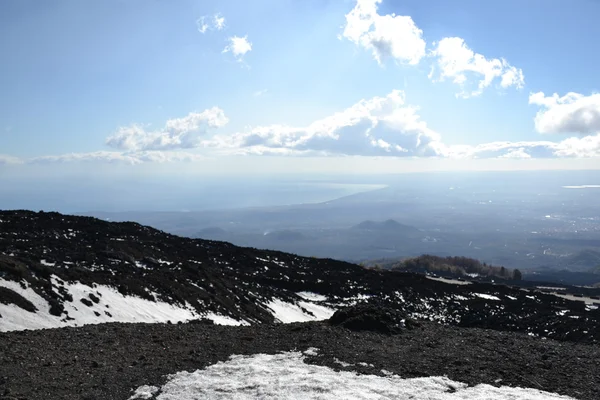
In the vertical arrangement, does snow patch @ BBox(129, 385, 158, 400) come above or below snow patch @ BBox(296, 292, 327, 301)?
above

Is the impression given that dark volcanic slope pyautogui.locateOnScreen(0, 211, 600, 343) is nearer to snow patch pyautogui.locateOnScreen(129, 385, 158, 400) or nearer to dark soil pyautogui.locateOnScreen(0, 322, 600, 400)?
dark soil pyautogui.locateOnScreen(0, 322, 600, 400)

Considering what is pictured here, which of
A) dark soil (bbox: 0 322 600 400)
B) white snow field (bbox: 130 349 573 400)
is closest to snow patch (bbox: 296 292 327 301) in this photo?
dark soil (bbox: 0 322 600 400)

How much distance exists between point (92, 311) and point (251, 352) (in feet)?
30.4

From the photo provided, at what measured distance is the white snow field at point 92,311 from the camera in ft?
52.0

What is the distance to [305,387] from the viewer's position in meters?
10.3

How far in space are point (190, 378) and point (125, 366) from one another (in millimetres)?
1897

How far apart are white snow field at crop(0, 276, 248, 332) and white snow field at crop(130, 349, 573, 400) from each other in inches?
311

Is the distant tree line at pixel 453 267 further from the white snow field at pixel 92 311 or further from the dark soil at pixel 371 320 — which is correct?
the dark soil at pixel 371 320

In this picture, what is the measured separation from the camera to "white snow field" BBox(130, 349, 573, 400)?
991 cm

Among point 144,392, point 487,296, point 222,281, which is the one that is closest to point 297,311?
point 222,281

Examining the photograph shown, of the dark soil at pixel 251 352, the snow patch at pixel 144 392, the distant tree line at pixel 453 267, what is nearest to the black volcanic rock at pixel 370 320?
the dark soil at pixel 251 352

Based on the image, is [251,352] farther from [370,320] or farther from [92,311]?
[92,311]

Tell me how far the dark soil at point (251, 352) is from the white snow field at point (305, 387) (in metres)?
0.46

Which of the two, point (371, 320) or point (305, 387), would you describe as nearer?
point (305, 387)
